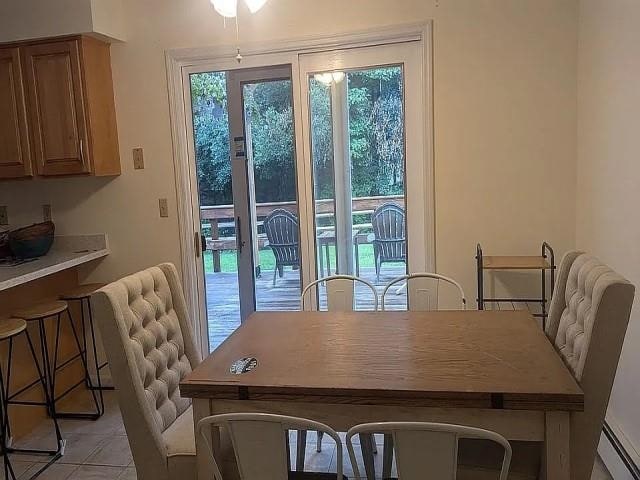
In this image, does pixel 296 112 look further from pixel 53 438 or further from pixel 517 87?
pixel 53 438

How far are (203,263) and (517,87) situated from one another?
2.18 meters

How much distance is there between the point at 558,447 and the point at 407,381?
1.40ft

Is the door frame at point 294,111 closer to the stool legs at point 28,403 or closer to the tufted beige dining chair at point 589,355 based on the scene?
the stool legs at point 28,403

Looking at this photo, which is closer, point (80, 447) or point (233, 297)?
point (80, 447)

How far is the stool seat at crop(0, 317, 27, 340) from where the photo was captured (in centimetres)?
258

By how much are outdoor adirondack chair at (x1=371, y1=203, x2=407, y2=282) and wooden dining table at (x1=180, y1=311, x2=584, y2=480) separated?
52.6 inches

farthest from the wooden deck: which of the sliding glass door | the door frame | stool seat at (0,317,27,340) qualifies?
stool seat at (0,317,27,340)

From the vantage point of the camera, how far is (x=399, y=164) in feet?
11.0

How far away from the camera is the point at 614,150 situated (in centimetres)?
248

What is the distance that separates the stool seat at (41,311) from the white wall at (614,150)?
9.01ft

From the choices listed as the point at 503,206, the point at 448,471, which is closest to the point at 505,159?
the point at 503,206

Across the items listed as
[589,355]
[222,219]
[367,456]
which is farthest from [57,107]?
[589,355]

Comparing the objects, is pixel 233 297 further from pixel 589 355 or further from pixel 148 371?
pixel 589 355

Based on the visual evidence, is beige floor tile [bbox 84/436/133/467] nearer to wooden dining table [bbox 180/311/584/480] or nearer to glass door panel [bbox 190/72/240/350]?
glass door panel [bbox 190/72/240/350]
